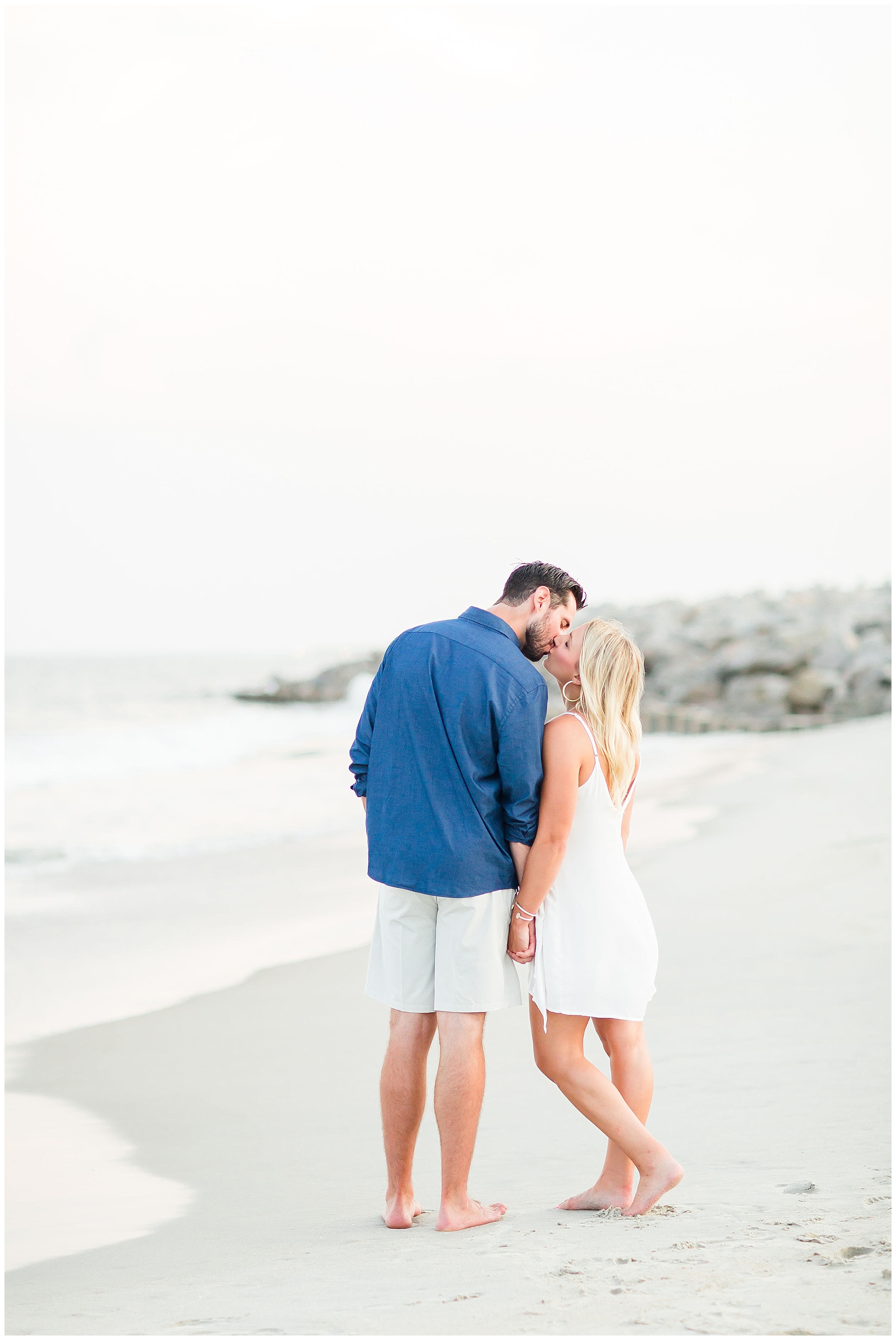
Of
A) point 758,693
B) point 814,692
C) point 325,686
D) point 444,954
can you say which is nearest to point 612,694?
point 444,954

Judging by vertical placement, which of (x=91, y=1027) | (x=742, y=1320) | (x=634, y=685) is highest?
(x=634, y=685)

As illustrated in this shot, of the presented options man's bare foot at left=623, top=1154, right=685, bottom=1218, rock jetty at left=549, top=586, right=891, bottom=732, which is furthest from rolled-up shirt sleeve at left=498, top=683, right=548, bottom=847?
rock jetty at left=549, top=586, right=891, bottom=732

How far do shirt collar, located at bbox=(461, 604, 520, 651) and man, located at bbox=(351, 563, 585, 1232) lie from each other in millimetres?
15

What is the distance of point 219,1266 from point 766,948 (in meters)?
3.91

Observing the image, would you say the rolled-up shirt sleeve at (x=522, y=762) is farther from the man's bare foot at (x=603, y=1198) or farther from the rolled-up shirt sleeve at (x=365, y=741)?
the man's bare foot at (x=603, y=1198)

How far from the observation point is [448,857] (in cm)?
328

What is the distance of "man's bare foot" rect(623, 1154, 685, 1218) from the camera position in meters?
3.09

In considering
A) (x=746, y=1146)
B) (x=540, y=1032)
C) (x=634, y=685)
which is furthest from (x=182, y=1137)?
(x=634, y=685)

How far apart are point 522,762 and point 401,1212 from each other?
1298mm

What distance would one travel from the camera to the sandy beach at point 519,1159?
2.45m

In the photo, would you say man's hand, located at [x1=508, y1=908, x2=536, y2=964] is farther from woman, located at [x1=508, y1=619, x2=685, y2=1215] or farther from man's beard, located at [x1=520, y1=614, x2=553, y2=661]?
man's beard, located at [x1=520, y1=614, x2=553, y2=661]

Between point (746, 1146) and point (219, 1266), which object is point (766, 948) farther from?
point (219, 1266)

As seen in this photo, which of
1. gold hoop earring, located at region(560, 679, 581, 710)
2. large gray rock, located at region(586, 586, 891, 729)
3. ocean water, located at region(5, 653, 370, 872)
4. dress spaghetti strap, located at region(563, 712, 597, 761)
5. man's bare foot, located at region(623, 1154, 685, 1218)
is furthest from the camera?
large gray rock, located at region(586, 586, 891, 729)

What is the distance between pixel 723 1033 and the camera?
4879mm
